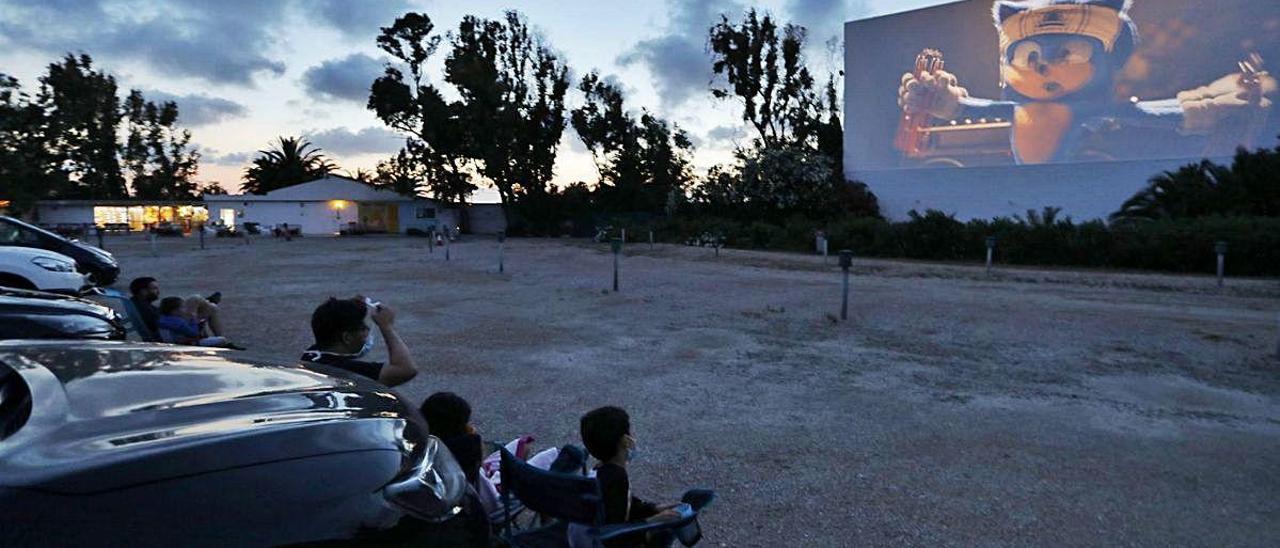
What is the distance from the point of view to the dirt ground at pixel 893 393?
420cm

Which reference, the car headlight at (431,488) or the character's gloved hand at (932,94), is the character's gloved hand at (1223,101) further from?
the car headlight at (431,488)

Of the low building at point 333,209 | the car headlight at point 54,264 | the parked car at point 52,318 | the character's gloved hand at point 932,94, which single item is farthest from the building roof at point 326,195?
the parked car at point 52,318

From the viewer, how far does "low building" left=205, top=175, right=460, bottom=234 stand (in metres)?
49.4

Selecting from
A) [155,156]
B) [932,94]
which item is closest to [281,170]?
[155,156]

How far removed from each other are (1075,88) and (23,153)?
41.3 m

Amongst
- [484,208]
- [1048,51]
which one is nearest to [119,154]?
[484,208]

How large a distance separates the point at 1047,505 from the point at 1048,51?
30.7m

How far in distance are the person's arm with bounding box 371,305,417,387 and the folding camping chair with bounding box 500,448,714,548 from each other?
0.94 metres

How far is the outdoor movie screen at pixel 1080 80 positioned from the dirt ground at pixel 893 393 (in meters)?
16.0

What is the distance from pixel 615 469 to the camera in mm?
2992

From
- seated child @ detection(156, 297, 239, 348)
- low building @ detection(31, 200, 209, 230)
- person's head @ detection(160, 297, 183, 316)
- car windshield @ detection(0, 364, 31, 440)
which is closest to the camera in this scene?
car windshield @ detection(0, 364, 31, 440)

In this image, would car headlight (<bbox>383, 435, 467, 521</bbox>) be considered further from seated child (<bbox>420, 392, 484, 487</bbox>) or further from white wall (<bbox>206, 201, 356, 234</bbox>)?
white wall (<bbox>206, 201, 356, 234</bbox>)

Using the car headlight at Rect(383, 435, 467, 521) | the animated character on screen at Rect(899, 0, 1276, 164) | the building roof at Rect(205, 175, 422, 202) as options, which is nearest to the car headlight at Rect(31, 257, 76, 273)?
the car headlight at Rect(383, 435, 467, 521)

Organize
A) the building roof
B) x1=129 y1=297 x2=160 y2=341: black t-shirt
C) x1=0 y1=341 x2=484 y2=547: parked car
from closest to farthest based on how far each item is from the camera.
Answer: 1. x1=0 y1=341 x2=484 y2=547: parked car
2. x1=129 y1=297 x2=160 y2=341: black t-shirt
3. the building roof
